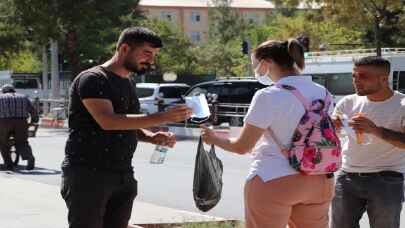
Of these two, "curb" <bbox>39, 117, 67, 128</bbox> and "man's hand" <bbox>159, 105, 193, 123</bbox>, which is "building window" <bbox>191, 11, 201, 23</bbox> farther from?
"man's hand" <bbox>159, 105, 193, 123</bbox>

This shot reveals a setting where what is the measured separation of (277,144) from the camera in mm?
4375

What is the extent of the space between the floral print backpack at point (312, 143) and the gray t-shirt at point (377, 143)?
0.86 meters

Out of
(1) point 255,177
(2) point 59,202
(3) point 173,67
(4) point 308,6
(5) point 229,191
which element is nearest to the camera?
(1) point 255,177

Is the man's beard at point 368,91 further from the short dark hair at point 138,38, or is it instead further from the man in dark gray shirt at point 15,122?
the man in dark gray shirt at point 15,122

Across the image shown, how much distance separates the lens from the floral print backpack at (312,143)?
4332 mm

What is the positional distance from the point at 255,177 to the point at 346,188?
3.98 feet

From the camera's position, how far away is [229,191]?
39.5 ft

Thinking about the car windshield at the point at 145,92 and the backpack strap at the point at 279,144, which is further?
the car windshield at the point at 145,92

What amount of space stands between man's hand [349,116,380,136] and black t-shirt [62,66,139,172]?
1.37 metres

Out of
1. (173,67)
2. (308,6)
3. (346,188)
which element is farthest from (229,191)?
(173,67)

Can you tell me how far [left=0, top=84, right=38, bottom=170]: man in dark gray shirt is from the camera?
15562mm

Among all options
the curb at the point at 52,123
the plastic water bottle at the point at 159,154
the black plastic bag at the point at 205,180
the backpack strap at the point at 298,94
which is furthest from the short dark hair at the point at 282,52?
the curb at the point at 52,123

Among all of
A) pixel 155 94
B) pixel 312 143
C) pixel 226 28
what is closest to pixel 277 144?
pixel 312 143

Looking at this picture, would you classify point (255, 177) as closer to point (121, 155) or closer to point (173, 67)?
point (121, 155)
